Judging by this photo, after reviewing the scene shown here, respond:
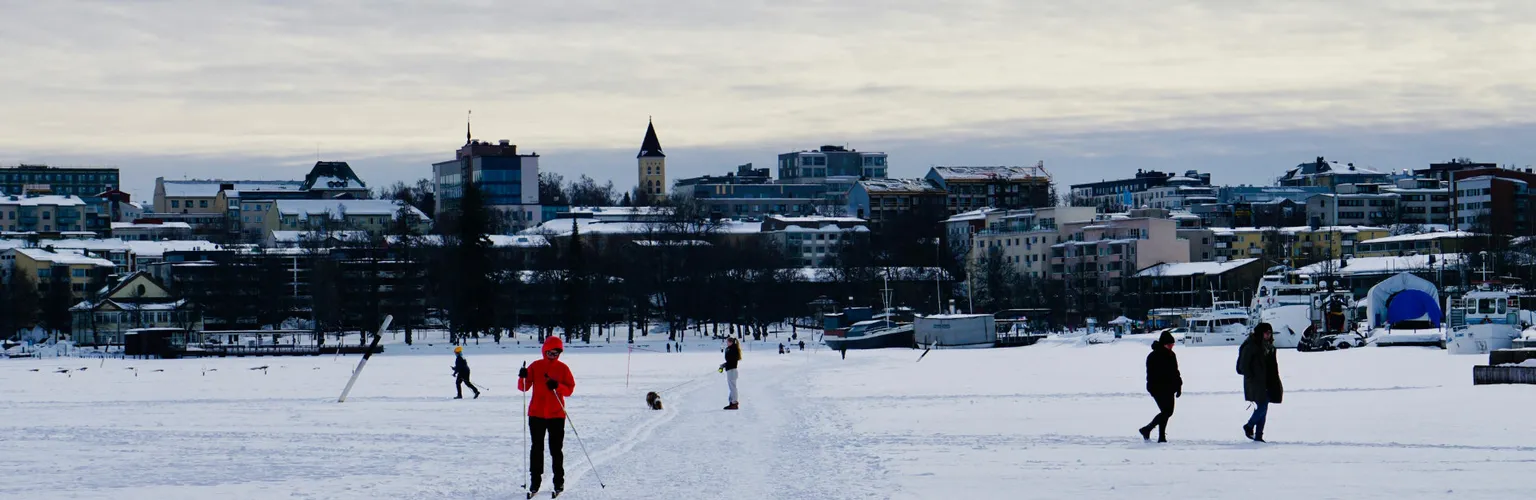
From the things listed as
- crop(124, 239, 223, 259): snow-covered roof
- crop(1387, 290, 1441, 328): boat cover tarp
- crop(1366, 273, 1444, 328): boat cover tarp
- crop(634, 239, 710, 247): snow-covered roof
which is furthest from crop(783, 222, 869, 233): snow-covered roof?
crop(1387, 290, 1441, 328): boat cover tarp

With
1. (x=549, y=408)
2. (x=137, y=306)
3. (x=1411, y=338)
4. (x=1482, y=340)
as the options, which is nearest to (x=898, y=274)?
(x=137, y=306)

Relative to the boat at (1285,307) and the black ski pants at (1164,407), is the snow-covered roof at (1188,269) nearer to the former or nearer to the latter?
the boat at (1285,307)

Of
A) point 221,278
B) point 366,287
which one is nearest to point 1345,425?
point 366,287

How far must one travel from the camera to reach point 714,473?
15.9 m

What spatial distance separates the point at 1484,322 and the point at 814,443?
40369 millimetres

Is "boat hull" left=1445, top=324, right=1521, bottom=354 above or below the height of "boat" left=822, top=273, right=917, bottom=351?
above

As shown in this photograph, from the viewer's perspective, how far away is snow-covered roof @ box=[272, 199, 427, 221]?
19250 cm

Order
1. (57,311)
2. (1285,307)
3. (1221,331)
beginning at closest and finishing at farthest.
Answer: (1285,307) < (1221,331) < (57,311)

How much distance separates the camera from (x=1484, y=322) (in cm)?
5416

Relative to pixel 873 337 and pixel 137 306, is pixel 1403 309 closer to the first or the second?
pixel 873 337

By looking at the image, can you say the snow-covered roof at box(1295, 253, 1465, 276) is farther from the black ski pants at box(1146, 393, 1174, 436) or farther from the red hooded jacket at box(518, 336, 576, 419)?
the red hooded jacket at box(518, 336, 576, 419)

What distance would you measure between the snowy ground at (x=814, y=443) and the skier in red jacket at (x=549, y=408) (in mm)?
343

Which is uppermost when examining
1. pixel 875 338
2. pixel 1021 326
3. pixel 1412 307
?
pixel 1412 307

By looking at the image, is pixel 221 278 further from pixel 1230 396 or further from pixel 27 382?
pixel 1230 396
